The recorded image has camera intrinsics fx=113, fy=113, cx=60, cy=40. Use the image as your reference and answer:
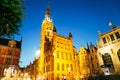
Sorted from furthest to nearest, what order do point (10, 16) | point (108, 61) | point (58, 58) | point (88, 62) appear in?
1. point (58, 58)
2. point (88, 62)
3. point (108, 61)
4. point (10, 16)

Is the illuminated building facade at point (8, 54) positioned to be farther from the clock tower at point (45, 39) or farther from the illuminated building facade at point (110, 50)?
the illuminated building facade at point (110, 50)

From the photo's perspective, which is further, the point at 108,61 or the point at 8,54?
the point at 8,54

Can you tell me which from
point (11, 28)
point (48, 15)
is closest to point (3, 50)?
point (11, 28)

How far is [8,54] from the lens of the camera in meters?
39.5

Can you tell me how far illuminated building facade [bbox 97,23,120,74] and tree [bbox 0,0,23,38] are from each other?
81.0 feet

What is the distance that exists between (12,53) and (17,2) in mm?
32249

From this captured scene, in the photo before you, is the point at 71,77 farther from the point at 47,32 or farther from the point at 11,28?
the point at 11,28

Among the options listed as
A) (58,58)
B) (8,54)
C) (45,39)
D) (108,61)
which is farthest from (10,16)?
(45,39)

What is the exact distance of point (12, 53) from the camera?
4041 cm

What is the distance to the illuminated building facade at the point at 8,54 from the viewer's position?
3729 centimetres

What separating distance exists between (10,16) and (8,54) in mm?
31389

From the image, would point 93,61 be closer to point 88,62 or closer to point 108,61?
point 88,62

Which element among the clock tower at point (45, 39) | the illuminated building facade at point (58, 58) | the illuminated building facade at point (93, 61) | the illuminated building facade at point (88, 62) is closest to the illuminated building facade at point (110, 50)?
the illuminated building facade at point (93, 61)

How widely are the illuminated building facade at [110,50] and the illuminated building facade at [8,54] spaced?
92.8 feet
